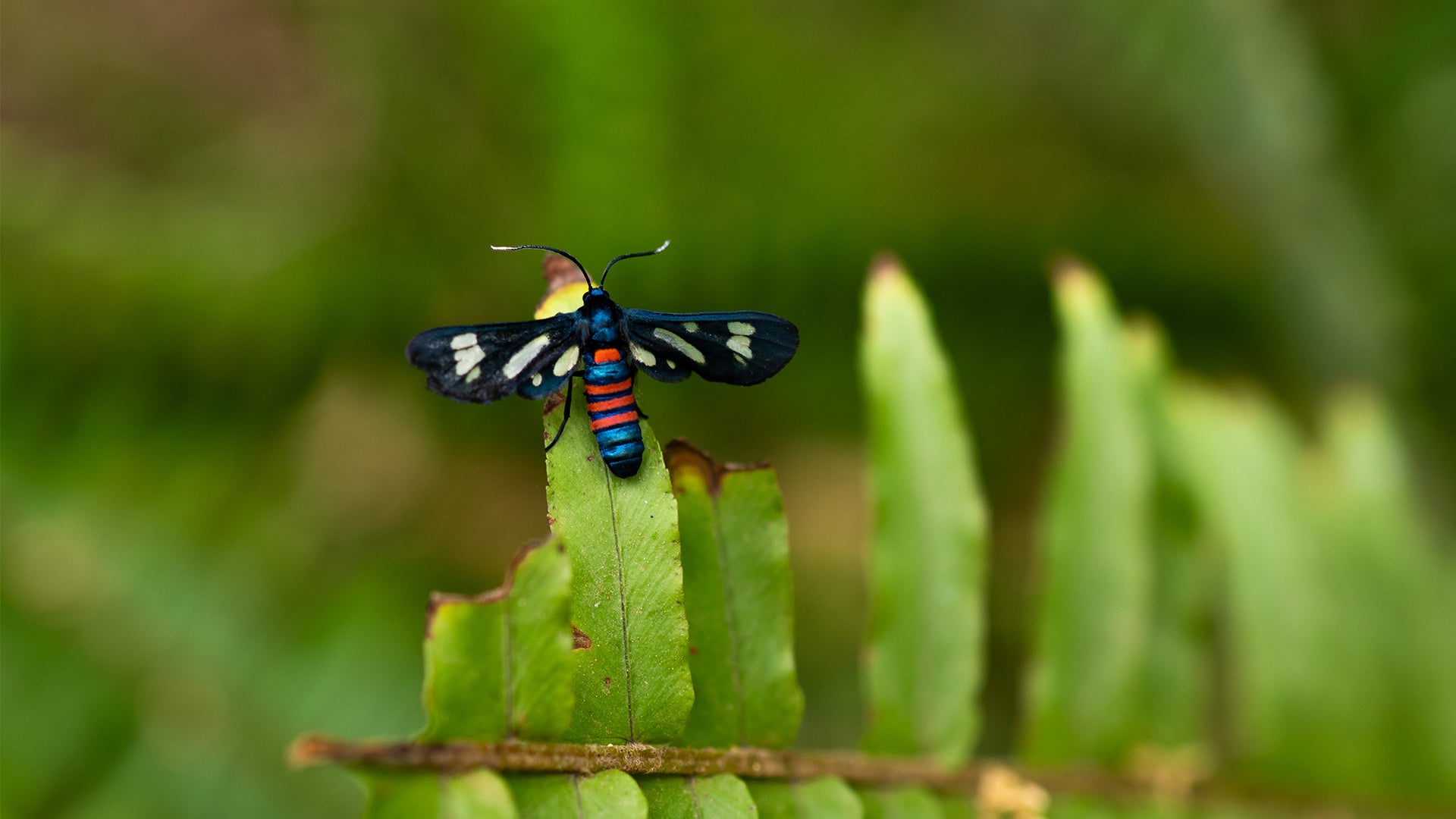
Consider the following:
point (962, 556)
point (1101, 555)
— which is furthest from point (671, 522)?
point (1101, 555)

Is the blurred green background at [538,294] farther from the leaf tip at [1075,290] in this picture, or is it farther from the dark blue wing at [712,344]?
the dark blue wing at [712,344]

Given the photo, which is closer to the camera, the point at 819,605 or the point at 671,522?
the point at 671,522

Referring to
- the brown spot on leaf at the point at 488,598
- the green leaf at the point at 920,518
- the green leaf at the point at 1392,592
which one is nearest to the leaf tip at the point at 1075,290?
the green leaf at the point at 920,518

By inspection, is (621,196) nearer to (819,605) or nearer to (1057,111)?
(819,605)

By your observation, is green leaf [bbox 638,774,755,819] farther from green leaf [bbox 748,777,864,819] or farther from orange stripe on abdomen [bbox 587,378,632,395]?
A: orange stripe on abdomen [bbox 587,378,632,395]

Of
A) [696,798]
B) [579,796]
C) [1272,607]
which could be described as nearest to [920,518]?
[696,798]

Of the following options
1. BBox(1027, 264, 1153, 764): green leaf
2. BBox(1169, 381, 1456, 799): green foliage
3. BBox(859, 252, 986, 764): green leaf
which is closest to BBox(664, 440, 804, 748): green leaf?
BBox(859, 252, 986, 764): green leaf

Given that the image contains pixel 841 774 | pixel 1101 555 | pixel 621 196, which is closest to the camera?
pixel 841 774
